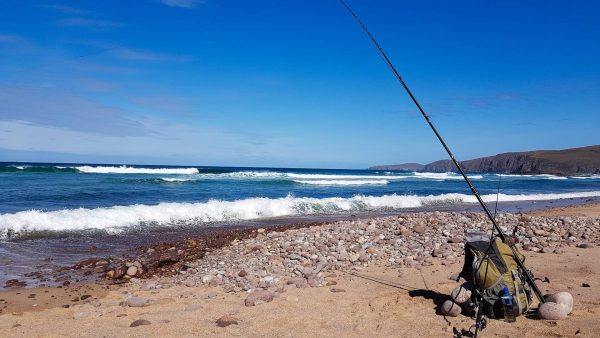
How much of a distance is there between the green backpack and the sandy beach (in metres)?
0.20

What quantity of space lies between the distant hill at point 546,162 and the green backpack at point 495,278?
8137 centimetres

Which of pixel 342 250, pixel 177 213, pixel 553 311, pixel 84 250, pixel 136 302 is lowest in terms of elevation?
pixel 84 250

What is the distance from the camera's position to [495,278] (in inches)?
161

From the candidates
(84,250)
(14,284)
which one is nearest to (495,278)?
(14,284)

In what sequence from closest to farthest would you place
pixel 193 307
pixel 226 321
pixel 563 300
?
1. pixel 563 300
2. pixel 226 321
3. pixel 193 307

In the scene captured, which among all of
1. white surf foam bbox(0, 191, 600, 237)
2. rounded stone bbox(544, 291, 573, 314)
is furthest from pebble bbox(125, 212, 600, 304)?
white surf foam bbox(0, 191, 600, 237)

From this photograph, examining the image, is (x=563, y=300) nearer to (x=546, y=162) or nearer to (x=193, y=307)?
(x=193, y=307)

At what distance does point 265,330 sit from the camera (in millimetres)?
4344

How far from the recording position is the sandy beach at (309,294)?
435 cm

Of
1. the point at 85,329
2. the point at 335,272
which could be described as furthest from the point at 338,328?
the point at 85,329

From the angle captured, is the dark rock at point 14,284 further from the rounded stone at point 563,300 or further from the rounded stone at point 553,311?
the rounded stone at point 563,300

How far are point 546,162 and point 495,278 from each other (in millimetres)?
108472

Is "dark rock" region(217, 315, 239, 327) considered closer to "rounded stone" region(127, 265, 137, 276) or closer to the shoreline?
"rounded stone" region(127, 265, 137, 276)

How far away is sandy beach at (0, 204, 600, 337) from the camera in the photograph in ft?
14.3
